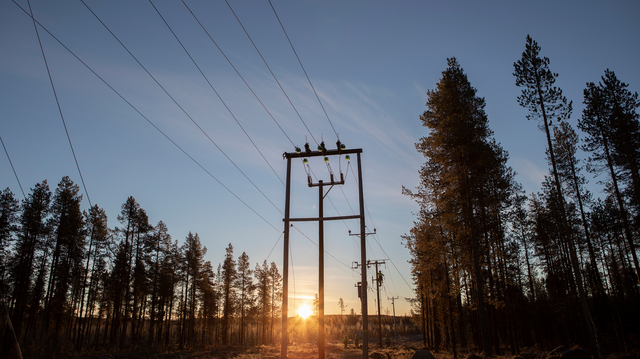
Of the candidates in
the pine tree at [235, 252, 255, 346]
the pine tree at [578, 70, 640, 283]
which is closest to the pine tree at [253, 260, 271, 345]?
the pine tree at [235, 252, 255, 346]

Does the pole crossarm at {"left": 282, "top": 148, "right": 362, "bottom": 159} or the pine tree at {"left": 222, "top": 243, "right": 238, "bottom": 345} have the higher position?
the pole crossarm at {"left": 282, "top": 148, "right": 362, "bottom": 159}

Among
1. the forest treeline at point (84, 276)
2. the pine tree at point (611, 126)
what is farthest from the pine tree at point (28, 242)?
the pine tree at point (611, 126)

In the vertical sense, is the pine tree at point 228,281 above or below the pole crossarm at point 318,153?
below

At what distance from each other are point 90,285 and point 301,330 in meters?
94.8

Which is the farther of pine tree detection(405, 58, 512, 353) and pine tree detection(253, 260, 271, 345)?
pine tree detection(253, 260, 271, 345)

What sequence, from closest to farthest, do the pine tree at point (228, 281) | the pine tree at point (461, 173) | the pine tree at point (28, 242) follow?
the pine tree at point (461, 173) → the pine tree at point (28, 242) → the pine tree at point (228, 281)

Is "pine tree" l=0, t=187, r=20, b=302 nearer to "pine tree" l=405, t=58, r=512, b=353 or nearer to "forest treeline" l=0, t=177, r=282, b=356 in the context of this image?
"forest treeline" l=0, t=177, r=282, b=356

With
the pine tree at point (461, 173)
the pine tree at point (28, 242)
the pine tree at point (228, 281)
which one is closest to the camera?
the pine tree at point (461, 173)

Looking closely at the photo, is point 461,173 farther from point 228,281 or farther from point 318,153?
point 228,281


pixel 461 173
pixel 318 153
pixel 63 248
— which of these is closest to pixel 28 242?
pixel 63 248

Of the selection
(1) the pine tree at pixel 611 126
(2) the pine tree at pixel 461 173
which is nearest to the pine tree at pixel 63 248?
(2) the pine tree at pixel 461 173

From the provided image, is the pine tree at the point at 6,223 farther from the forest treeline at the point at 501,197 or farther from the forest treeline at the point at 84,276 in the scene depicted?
the forest treeline at the point at 501,197

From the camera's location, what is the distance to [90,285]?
113 feet

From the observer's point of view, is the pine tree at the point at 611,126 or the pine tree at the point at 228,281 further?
the pine tree at the point at 228,281
